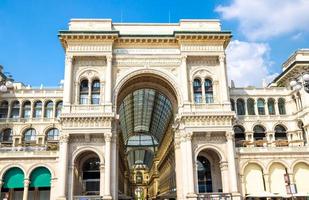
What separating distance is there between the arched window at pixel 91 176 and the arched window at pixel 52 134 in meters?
9.40

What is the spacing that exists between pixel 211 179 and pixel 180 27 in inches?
787

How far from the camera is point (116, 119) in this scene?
3891cm

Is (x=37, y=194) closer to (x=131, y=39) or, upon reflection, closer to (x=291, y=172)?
(x=131, y=39)

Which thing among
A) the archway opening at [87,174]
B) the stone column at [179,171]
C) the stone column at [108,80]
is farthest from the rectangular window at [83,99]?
the stone column at [179,171]

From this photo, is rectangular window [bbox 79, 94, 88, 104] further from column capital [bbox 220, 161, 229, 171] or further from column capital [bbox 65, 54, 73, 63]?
column capital [bbox 220, 161, 229, 171]

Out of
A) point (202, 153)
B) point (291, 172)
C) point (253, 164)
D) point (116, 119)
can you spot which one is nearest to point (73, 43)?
point (116, 119)

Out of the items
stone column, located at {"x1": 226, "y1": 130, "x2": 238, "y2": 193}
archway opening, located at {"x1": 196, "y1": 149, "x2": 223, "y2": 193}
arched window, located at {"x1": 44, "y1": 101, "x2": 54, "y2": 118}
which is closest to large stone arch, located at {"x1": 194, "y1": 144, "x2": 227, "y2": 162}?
stone column, located at {"x1": 226, "y1": 130, "x2": 238, "y2": 193}

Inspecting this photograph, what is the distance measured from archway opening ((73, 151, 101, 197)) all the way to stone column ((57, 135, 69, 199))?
2168 millimetres

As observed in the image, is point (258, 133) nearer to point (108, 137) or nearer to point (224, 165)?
point (224, 165)

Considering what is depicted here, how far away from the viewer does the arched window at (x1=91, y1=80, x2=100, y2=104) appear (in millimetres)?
39938

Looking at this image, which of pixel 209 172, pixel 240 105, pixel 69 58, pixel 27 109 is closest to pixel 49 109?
pixel 27 109

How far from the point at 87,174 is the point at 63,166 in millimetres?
6583

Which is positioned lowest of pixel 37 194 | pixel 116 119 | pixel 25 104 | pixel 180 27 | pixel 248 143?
pixel 37 194

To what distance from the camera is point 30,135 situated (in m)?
→ 48.7
